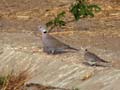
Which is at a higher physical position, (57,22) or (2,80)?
(57,22)

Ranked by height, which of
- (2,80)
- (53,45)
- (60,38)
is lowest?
(60,38)

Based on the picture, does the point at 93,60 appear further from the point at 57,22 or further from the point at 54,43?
the point at 57,22

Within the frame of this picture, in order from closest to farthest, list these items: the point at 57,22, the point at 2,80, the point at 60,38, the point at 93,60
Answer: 1. the point at 2,80
2. the point at 93,60
3. the point at 57,22
4. the point at 60,38

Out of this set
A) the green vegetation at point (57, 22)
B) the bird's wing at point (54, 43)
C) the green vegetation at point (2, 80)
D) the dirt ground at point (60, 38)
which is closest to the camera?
the green vegetation at point (2, 80)

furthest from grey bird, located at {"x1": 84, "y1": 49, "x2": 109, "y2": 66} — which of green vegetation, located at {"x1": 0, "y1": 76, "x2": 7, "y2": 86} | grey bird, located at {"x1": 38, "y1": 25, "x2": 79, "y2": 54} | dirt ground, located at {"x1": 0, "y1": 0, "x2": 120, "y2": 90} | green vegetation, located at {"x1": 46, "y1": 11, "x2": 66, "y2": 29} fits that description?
green vegetation, located at {"x1": 46, "y1": 11, "x2": 66, "y2": 29}

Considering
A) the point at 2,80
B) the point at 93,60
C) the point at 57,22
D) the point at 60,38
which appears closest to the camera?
the point at 2,80

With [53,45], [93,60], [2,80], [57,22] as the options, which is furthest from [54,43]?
[57,22]

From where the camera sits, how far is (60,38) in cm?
1456

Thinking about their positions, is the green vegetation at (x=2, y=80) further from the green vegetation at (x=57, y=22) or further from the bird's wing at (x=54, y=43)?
the green vegetation at (x=57, y=22)

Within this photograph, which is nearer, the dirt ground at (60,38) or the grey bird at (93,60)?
the dirt ground at (60,38)

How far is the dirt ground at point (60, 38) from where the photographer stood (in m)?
10.9

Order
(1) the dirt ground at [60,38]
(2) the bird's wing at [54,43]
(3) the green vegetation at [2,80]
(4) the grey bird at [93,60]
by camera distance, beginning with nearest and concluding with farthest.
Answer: (3) the green vegetation at [2,80] → (1) the dirt ground at [60,38] → (4) the grey bird at [93,60] → (2) the bird's wing at [54,43]

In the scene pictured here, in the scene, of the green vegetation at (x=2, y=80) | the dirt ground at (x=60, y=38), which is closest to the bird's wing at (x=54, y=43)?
the dirt ground at (x=60, y=38)

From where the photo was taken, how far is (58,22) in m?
14.3
